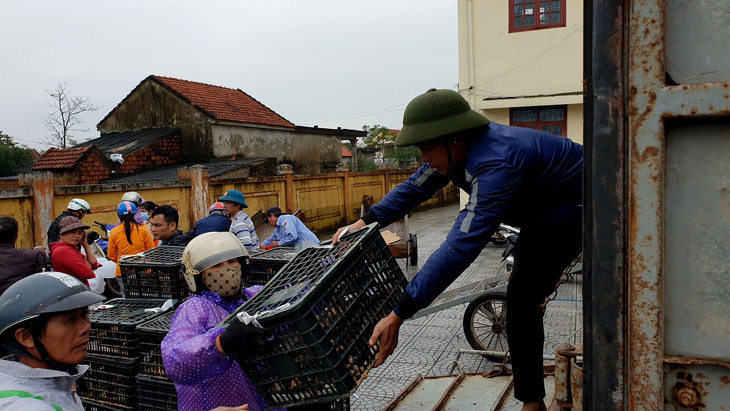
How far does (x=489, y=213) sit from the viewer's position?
204cm

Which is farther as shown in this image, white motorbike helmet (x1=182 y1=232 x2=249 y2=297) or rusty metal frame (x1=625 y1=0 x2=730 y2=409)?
white motorbike helmet (x1=182 y1=232 x2=249 y2=297)

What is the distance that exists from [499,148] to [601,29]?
95cm

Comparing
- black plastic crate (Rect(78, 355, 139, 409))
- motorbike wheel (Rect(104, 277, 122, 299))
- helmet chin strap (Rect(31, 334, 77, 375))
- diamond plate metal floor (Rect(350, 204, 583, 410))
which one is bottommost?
diamond plate metal floor (Rect(350, 204, 583, 410))

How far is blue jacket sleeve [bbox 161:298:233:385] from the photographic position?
6.54 ft

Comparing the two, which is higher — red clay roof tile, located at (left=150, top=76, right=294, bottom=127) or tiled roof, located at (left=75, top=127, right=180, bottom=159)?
red clay roof tile, located at (left=150, top=76, right=294, bottom=127)

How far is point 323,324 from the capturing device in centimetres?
188

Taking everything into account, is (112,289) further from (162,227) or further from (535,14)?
(535,14)

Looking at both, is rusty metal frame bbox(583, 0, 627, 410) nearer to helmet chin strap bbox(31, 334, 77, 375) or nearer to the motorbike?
helmet chin strap bbox(31, 334, 77, 375)

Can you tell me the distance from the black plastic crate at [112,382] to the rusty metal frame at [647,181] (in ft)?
9.10

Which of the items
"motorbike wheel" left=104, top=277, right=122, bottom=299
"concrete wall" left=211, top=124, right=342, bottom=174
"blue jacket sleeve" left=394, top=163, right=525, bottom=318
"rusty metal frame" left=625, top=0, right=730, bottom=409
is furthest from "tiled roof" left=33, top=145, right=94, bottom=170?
"rusty metal frame" left=625, top=0, right=730, bottom=409

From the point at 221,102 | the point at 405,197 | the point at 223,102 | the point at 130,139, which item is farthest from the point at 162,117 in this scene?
the point at 405,197

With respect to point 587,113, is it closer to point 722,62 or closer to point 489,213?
point 722,62

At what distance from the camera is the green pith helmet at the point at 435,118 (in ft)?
7.19

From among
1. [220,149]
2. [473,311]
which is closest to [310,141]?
[220,149]
